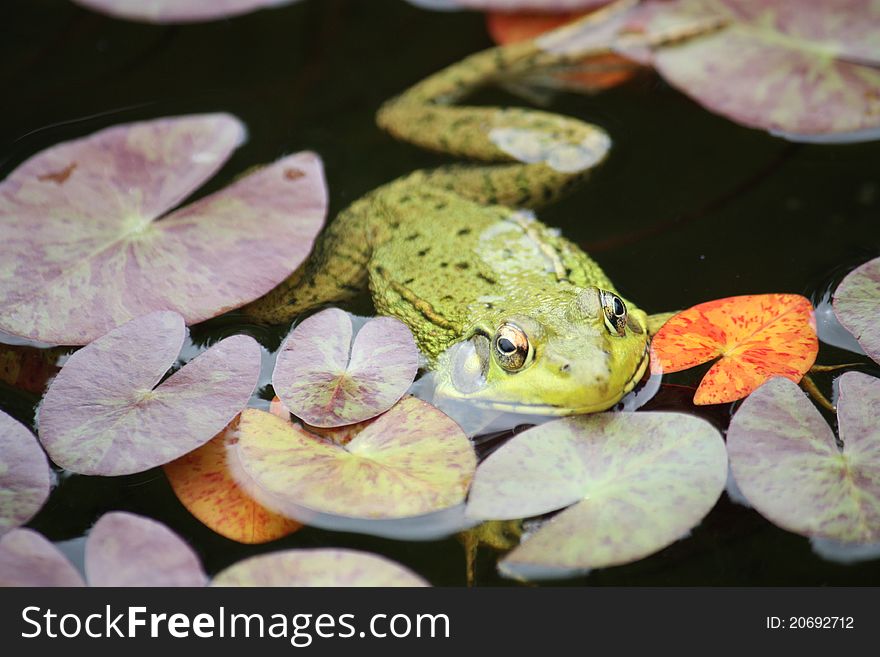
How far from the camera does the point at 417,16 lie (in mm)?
4484

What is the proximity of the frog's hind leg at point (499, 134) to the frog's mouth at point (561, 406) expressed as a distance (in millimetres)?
1162

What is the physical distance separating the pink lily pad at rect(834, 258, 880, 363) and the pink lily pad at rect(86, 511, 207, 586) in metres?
2.21

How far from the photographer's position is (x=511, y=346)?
2537 millimetres

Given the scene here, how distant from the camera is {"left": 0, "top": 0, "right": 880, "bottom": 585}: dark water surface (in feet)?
7.58

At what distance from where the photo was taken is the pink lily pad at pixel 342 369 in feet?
8.14

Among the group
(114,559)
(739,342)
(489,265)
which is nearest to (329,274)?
(489,265)

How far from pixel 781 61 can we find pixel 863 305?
59.7 inches

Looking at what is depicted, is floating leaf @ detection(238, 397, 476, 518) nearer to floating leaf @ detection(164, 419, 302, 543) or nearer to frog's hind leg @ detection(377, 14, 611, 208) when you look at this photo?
floating leaf @ detection(164, 419, 302, 543)

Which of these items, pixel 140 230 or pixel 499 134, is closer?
pixel 140 230

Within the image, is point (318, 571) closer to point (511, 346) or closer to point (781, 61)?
point (511, 346)

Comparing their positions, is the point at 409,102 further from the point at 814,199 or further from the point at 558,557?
the point at 558,557

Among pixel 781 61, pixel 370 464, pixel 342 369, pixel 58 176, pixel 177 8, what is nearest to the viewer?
pixel 370 464

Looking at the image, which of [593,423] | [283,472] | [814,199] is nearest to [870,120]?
[814,199]

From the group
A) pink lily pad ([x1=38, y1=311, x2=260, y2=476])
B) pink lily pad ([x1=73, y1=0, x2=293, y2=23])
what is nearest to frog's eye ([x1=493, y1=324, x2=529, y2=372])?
pink lily pad ([x1=38, y1=311, x2=260, y2=476])
